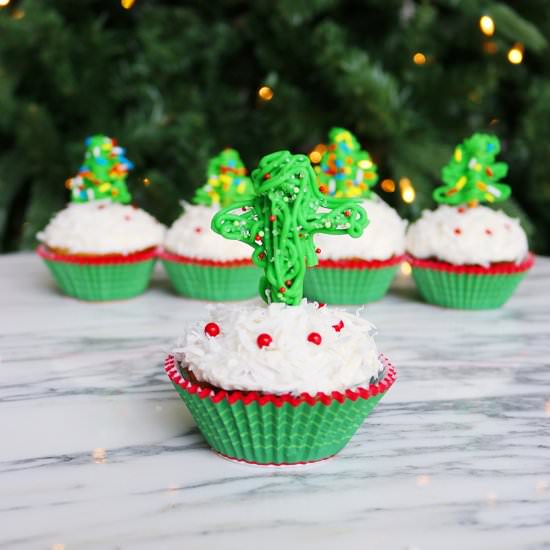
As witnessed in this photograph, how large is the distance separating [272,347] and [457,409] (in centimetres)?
71

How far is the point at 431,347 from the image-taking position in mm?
2824

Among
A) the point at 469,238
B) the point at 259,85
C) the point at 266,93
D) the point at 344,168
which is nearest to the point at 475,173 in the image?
the point at 469,238

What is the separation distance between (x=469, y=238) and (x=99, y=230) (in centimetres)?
144

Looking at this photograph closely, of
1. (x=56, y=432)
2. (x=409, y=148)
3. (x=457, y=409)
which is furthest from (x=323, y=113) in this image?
(x=56, y=432)

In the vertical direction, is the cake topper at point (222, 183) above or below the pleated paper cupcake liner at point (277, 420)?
above

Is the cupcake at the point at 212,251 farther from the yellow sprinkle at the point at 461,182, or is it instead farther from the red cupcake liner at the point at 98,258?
the yellow sprinkle at the point at 461,182

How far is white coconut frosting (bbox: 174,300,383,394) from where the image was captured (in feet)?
5.89

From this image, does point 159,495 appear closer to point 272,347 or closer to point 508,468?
point 272,347

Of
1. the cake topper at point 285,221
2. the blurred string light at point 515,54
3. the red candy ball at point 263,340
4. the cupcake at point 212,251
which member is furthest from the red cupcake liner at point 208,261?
the blurred string light at point 515,54

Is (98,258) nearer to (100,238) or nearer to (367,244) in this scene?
(100,238)

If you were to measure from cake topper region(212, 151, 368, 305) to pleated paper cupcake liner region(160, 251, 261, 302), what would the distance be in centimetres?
131

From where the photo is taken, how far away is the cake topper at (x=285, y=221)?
1.88 meters

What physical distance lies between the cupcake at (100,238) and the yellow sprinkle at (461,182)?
1.24 metres

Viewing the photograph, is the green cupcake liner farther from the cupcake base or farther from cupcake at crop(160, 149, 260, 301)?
cupcake at crop(160, 149, 260, 301)
